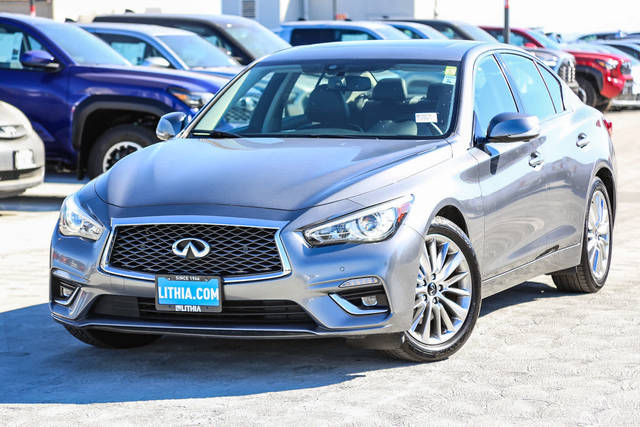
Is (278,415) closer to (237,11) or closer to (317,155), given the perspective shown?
(317,155)

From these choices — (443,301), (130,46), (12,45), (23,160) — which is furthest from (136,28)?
(443,301)

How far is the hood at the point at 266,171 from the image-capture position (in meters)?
5.65

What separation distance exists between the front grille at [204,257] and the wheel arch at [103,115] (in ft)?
23.8

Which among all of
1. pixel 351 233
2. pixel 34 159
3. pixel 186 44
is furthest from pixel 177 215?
pixel 186 44

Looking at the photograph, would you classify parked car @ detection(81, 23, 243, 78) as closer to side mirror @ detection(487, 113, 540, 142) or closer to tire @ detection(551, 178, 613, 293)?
tire @ detection(551, 178, 613, 293)

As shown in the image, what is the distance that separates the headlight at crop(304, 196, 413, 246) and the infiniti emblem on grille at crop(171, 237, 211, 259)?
45 centimetres

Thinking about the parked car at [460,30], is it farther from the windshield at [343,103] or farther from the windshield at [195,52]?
the windshield at [343,103]

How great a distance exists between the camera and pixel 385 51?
7234 mm

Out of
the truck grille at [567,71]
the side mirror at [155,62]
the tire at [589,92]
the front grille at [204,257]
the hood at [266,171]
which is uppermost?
the hood at [266,171]

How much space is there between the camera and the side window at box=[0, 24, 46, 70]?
13.8 meters

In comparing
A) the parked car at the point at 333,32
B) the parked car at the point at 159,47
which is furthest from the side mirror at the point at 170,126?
the parked car at the point at 333,32

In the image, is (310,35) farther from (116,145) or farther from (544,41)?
(116,145)

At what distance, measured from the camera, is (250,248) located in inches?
215

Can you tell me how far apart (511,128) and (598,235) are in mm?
1779
